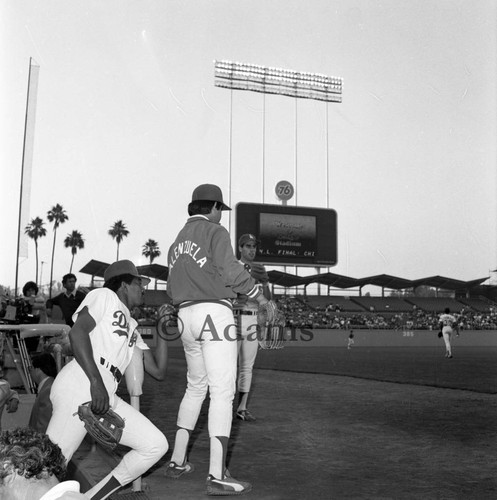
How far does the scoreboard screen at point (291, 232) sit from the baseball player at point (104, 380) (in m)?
37.3

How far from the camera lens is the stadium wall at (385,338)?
3828 centimetres

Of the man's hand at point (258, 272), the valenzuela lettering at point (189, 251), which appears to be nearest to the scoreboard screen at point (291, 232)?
the man's hand at point (258, 272)

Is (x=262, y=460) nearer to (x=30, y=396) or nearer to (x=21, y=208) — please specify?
(x=30, y=396)

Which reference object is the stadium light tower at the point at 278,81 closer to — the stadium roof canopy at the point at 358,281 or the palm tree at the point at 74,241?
the stadium roof canopy at the point at 358,281

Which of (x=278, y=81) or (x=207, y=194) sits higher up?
(x=278, y=81)

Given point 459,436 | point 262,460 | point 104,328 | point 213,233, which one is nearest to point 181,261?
point 213,233

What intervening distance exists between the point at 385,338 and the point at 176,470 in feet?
124

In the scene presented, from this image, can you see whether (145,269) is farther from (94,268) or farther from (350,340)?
(350,340)

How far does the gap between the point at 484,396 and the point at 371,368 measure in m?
6.95

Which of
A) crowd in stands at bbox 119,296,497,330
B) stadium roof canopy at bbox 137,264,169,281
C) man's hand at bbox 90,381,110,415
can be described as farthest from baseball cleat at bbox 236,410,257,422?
stadium roof canopy at bbox 137,264,169,281

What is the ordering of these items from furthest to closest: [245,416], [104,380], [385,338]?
[385,338] → [245,416] → [104,380]

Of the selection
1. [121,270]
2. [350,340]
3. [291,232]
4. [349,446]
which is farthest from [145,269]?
[121,270]

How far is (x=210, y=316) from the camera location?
4.37 metres

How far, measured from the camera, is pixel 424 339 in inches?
1646
